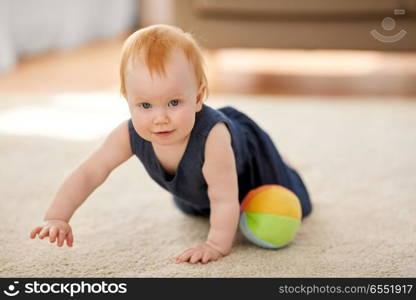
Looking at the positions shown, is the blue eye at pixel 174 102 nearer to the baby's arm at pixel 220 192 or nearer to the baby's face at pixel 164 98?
the baby's face at pixel 164 98

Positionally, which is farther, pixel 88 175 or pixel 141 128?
pixel 88 175

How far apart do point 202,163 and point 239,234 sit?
176 mm

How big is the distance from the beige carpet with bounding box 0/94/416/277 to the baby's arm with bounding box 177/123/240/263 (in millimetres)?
33

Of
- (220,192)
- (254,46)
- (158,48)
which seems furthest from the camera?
(254,46)

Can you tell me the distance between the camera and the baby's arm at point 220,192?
0.99m

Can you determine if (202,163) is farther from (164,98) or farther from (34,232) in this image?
(34,232)

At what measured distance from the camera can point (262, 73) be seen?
270cm

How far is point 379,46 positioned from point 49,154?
1260mm

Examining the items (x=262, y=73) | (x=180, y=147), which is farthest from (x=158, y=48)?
(x=262, y=73)

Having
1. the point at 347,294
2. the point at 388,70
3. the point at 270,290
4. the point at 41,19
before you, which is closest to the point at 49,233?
the point at 270,290

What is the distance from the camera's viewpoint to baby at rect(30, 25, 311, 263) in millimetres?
885

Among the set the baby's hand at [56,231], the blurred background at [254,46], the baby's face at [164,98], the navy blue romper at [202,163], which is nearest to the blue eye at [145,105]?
the baby's face at [164,98]

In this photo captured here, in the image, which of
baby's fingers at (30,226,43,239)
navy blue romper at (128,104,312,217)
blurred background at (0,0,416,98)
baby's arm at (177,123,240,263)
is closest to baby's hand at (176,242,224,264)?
baby's arm at (177,123,240,263)

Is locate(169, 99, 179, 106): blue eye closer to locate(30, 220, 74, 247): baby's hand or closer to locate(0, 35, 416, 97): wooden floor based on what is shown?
locate(30, 220, 74, 247): baby's hand
